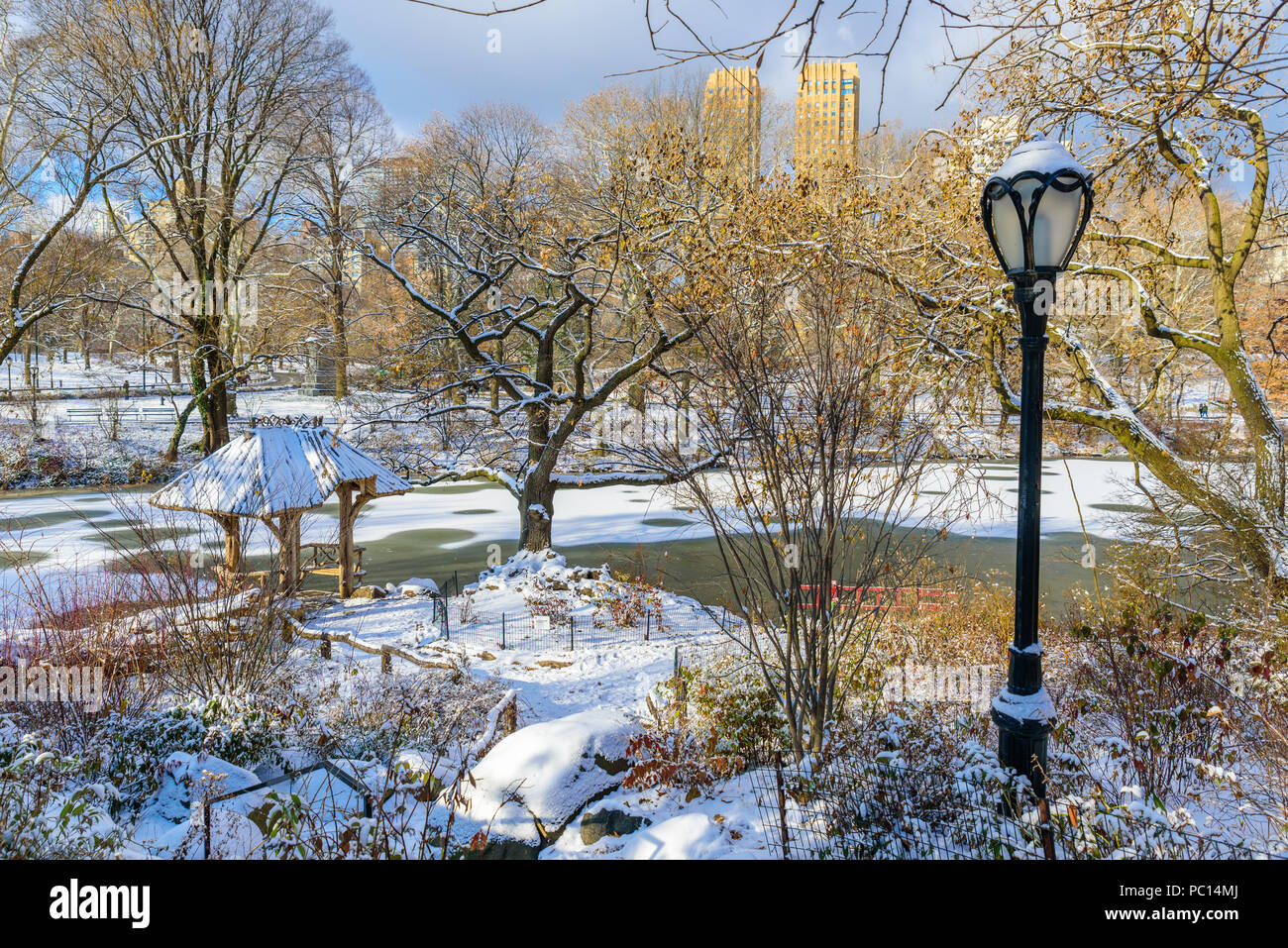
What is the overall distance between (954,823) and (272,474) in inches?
491

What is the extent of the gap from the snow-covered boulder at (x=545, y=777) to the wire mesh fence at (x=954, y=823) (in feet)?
3.87

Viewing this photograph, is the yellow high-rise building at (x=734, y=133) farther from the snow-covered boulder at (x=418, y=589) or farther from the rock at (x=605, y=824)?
the rock at (x=605, y=824)

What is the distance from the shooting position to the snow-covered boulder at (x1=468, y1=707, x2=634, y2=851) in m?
4.21

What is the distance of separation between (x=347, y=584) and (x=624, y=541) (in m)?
8.00

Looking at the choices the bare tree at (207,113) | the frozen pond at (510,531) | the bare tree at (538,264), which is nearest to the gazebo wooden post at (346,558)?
the frozen pond at (510,531)

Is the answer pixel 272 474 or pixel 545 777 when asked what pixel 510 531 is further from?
pixel 545 777

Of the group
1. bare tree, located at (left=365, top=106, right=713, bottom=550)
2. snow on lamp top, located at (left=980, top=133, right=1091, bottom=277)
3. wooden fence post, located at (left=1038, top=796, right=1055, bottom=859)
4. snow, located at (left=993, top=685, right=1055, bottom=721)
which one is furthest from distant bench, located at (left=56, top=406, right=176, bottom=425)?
wooden fence post, located at (left=1038, top=796, right=1055, bottom=859)

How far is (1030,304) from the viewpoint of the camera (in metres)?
3.59

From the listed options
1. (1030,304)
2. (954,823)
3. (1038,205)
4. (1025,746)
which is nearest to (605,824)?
(954,823)

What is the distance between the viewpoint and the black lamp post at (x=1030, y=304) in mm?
3477
